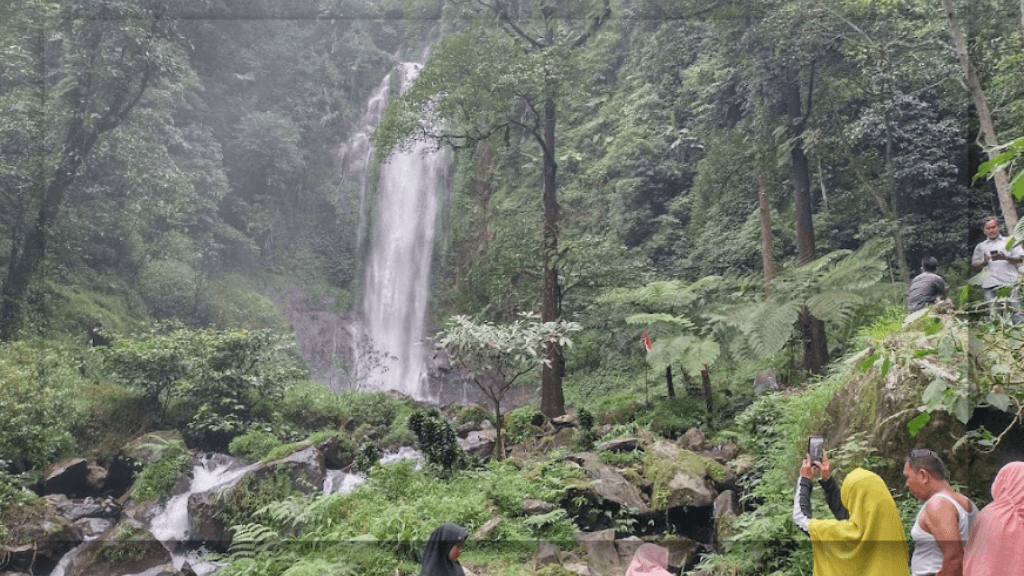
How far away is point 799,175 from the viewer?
8086 millimetres

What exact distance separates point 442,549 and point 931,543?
2064 millimetres

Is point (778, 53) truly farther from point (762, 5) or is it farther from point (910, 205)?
point (910, 205)

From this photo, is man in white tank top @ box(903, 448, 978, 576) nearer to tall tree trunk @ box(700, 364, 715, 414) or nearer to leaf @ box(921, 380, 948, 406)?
leaf @ box(921, 380, 948, 406)

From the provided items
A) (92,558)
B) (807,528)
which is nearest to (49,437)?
(92,558)

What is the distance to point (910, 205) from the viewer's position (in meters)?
9.23

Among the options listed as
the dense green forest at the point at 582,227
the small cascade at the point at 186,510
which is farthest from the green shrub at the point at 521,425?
the small cascade at the point at 186,510

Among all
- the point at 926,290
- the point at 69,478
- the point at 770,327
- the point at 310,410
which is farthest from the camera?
the point at 310,410

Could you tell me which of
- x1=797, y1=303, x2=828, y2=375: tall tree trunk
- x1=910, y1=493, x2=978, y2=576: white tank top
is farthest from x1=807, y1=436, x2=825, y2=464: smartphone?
x1=797, y1=303, x2=828, y2=375: tall tree trunk

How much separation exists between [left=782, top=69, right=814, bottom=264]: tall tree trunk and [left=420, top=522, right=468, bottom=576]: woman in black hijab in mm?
6527

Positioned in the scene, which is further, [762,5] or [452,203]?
[452,203]

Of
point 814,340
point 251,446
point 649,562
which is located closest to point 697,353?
point 814,340

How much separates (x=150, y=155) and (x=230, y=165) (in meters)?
5.06

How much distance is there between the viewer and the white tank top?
2.28 metres

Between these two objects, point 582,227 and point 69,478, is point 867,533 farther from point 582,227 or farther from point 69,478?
point 582,227
